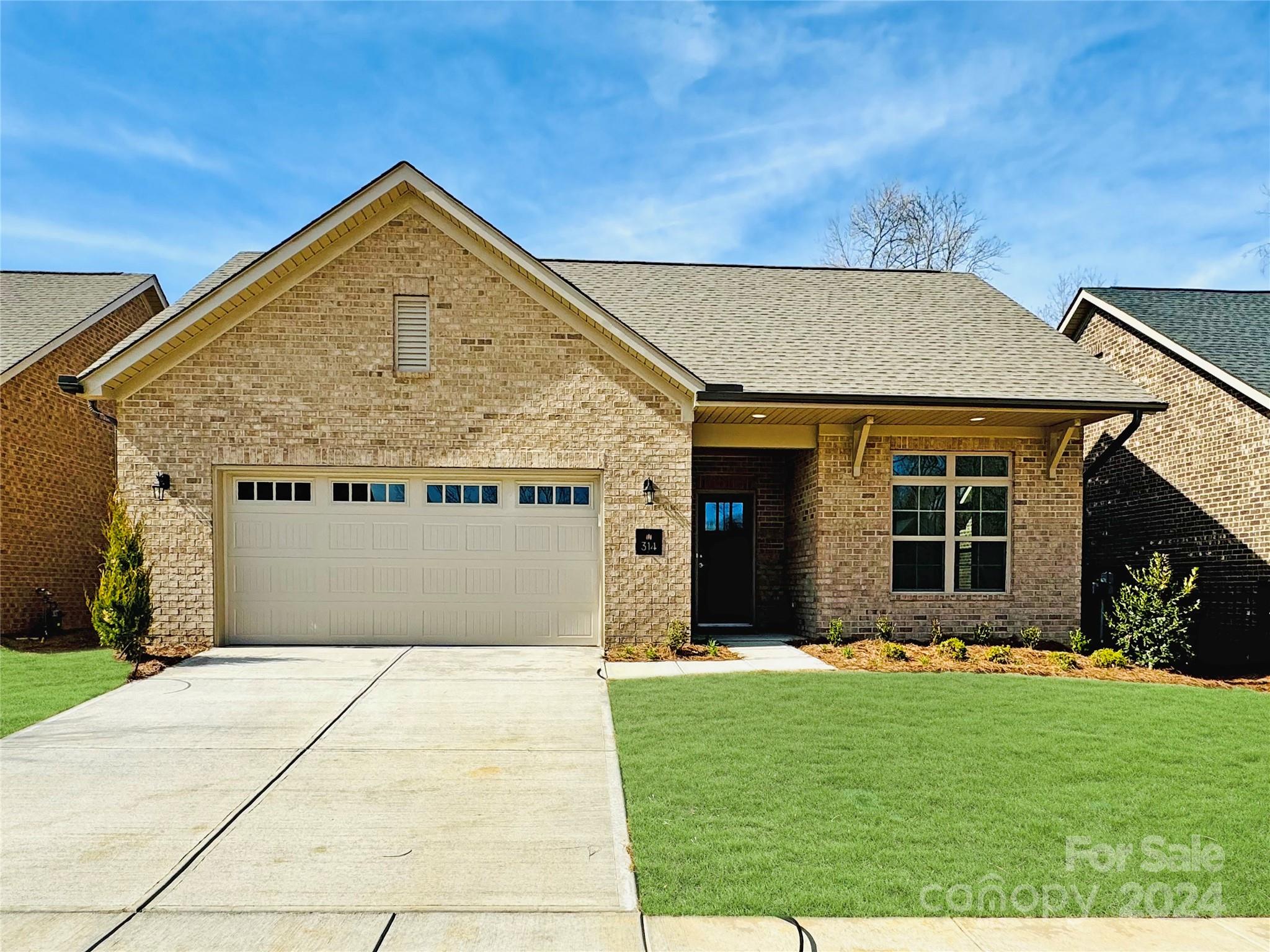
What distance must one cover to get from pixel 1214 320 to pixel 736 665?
11.5m

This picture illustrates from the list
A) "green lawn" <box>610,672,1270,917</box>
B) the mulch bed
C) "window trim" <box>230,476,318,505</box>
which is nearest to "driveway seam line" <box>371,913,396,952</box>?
"green lawn" <box>610,672,1270,917</box>

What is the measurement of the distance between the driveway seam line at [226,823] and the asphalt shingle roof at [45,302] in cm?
987

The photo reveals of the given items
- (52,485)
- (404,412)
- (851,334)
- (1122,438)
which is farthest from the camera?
(52,485)

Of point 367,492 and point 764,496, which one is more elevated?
point 367,492

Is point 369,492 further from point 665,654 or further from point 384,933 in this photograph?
point 384,933

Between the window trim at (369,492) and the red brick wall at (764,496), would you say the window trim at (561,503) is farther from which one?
the red brick wall at (764,496)

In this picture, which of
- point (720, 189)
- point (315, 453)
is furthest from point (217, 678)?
point (720, 189)

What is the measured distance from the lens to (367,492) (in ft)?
39.1

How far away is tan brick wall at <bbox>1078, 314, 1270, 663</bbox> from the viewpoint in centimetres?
1312

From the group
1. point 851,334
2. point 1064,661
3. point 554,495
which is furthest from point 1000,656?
point 554,495

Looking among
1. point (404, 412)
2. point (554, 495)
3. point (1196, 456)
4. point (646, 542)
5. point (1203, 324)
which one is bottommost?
point (646, 542)

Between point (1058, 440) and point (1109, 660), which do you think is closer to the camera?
point (1109, 660)

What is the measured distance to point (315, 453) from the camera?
1153cm

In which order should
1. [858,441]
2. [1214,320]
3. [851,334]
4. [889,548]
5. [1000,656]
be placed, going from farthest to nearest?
[1214,320]
[851,334]
[889,548]
[858,441]
[1000,656]
